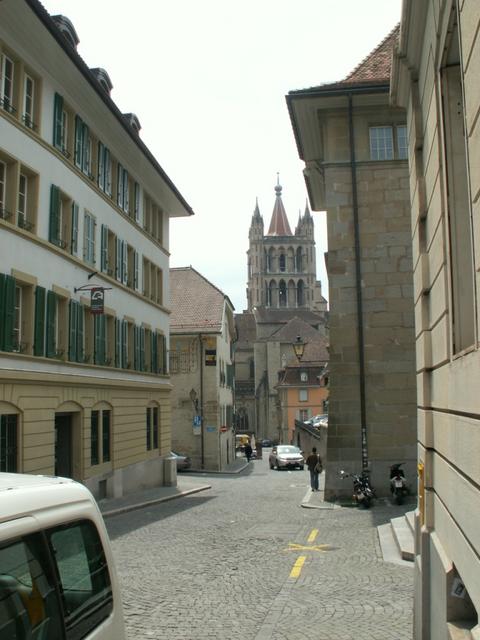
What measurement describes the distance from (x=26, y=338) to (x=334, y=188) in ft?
31.6

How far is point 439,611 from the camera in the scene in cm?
538

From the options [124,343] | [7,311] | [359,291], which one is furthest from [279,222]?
[7,311]

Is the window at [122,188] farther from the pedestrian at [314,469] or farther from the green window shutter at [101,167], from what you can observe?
the pedestrian at [314,469]

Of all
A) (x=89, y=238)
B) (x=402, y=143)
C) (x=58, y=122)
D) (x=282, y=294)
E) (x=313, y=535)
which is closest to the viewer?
(x=313, y=535)

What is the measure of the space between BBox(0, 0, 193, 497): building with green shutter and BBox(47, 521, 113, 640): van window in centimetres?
1230

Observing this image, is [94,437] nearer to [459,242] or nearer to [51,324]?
[51,324]

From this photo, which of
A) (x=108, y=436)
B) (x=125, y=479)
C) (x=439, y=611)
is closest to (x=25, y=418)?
(x=108, y=436)

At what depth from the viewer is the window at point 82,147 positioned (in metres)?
20.3

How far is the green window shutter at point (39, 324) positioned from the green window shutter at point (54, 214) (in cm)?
162

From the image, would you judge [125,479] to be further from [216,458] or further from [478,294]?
[478,294]

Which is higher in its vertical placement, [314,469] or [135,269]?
[135,269]

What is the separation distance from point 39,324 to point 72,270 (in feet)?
9.22

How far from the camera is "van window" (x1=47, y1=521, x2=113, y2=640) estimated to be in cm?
333

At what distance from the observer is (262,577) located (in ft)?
33.7
